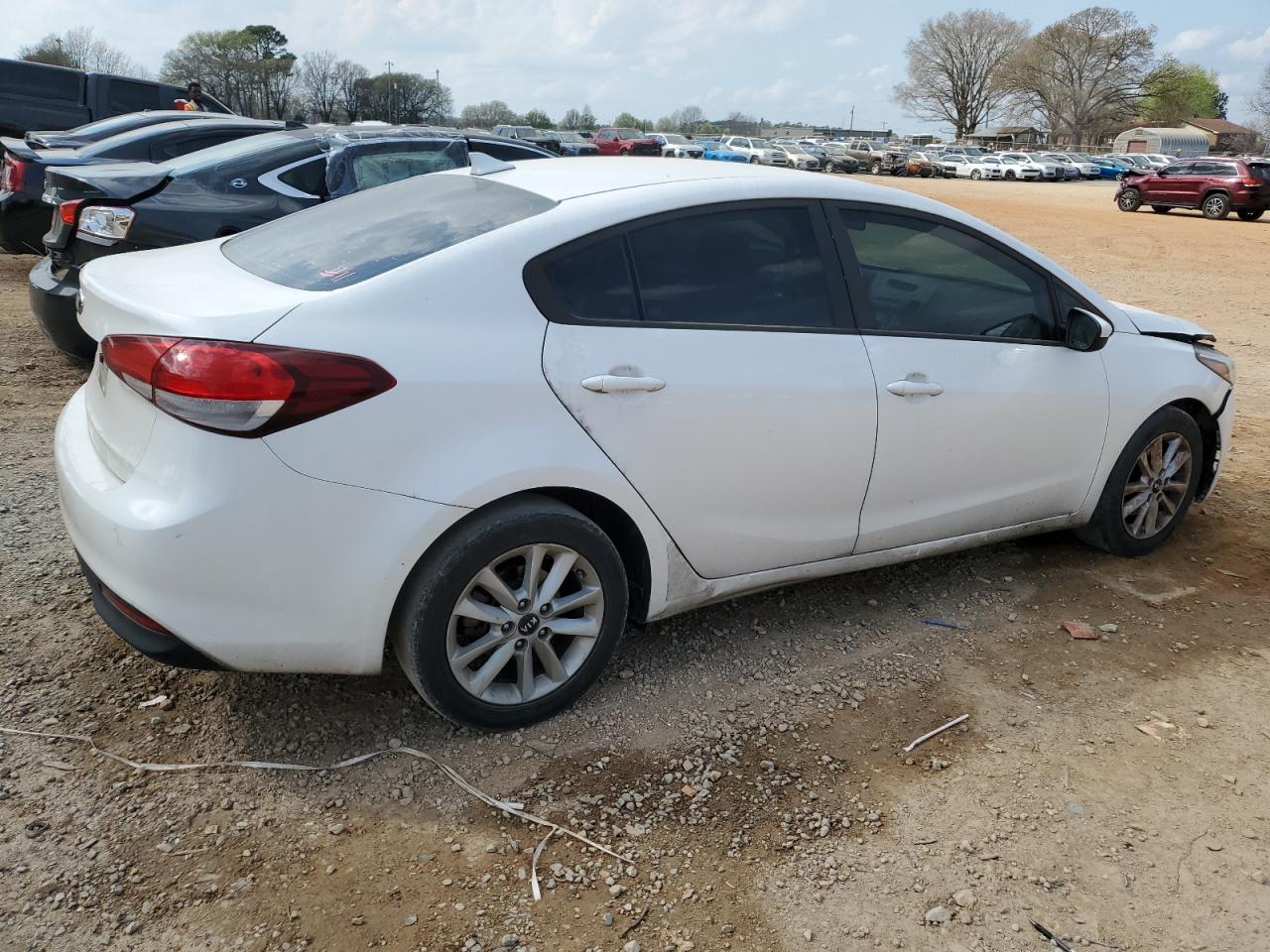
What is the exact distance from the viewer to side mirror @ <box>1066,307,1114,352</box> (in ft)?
13.3

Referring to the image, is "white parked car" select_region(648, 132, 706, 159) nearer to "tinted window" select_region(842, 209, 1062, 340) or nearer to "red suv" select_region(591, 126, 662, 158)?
"red suv" select_region(591, 126, 662, 158)

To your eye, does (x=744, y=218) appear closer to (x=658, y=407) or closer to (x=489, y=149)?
(x=658, y=407)

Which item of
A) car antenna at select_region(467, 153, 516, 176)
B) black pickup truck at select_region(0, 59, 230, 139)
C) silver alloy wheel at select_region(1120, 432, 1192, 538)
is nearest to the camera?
car antenna at select_region(467, 153, 516, 176)

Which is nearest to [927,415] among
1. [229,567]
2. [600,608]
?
[600,608]

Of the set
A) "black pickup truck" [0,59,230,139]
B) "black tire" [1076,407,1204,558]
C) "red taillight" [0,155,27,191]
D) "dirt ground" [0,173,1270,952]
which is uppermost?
"black pickup truck" [0,59,230,139]

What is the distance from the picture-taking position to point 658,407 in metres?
3.09

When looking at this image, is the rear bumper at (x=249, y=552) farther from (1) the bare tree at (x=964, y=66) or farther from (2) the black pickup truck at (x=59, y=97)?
(1) the bare tree at (x=964, y=66)

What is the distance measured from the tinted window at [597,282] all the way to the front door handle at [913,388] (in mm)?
983

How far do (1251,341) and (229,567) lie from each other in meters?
10.1

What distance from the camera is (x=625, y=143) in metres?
48.6

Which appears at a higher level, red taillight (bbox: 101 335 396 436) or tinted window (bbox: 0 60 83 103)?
tinted window (bbox: 0 60 83 103)

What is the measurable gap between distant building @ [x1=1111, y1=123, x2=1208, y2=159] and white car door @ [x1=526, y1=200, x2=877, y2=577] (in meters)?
93.9

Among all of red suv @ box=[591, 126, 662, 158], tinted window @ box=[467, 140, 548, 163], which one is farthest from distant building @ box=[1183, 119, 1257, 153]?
tinted window @ box=[467, 140, 548, 163]

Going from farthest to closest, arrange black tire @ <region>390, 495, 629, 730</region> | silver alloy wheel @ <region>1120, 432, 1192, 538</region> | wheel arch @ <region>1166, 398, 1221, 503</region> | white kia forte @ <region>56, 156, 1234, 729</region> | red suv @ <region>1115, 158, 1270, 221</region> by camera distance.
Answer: red suv @ <region>1115, 158, 1270, 221</region>
wheel arch @ <region>1166, 398, 1221, 503</region>
silver alloy wheel @ <region>1120, 432, 1192, 538</region>
black tire @ <region>390, 495, 629, 730</region>
white kia forte @ <region>56, 156, 1234, 729</region>
